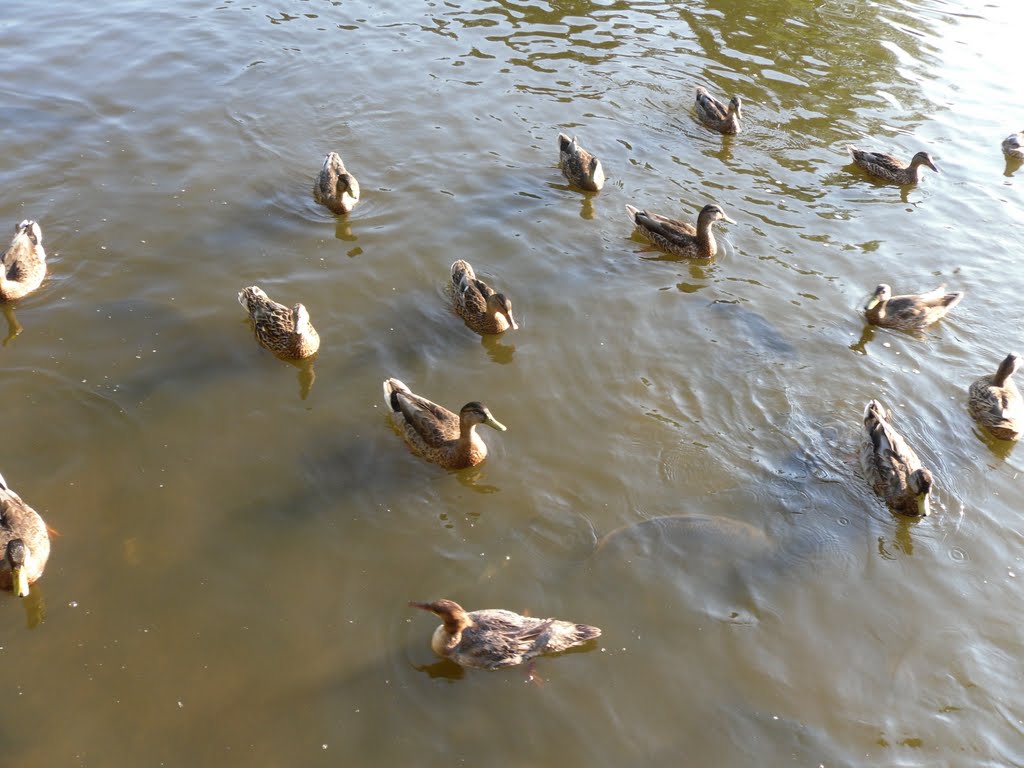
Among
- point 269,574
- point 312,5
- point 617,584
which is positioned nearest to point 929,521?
point 617,584

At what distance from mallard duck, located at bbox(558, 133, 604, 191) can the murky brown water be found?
0.87ft

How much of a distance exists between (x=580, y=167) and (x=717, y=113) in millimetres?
3125

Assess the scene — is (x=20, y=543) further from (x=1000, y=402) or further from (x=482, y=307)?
(x=1000, y=402)

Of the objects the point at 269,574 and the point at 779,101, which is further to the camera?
the point at 779,101

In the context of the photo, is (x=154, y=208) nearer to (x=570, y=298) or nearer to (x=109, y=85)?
(x=109, y=85)

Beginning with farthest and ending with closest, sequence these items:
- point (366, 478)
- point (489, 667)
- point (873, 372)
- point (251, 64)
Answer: point (251, 64) → point (873, 372) → point (366, 478) → point (489, 667)

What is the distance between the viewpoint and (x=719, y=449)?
7.70 meters

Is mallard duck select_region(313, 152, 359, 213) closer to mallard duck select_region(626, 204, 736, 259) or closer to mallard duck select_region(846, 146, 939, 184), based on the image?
mallard duck select_region(626, 204, 736, 259)

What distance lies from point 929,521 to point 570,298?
455 centimetres

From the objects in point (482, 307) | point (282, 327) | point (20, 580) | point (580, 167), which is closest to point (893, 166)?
point (580, 167)

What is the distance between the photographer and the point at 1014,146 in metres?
13.1

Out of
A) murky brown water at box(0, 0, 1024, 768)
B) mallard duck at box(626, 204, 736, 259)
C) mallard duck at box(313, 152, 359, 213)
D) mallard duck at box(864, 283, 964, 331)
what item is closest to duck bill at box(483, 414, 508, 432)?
murky brown water at box(0, 0, 1024, 768)

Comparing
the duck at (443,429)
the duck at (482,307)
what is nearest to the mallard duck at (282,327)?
the duck at (443,429)

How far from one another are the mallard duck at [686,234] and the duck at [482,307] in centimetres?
259
